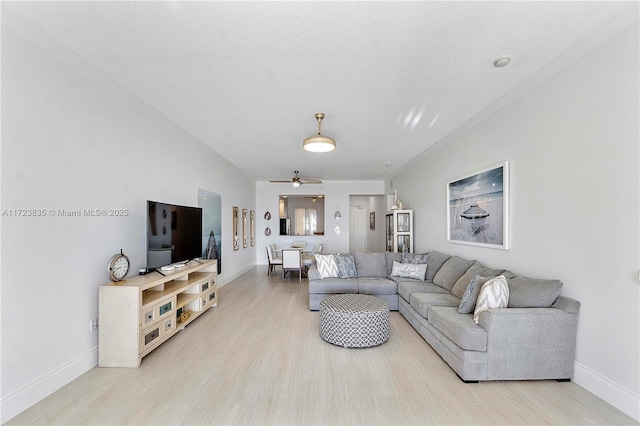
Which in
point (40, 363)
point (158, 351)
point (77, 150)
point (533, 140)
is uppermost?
point (533, 140)

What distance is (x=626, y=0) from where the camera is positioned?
6.02ft

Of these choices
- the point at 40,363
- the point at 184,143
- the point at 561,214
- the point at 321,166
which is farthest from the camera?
the point at 321,166

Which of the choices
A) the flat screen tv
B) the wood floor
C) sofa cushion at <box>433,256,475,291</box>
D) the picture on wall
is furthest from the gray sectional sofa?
the picture on wall

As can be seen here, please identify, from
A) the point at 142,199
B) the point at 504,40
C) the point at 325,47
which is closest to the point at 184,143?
the point at 142,199

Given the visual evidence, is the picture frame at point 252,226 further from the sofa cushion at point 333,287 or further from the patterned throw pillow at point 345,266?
the sofa cushion at point 333,287

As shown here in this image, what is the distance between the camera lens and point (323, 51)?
2.32 metres

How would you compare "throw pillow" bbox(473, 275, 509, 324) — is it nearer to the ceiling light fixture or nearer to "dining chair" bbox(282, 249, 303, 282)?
the ceiling light fixture

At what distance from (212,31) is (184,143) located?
2.82 meters

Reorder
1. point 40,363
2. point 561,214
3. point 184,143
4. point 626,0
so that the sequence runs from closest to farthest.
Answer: point 626,0 → point 40,363 → point 561,214 → point 184,143

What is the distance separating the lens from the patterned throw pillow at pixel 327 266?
4.92 m

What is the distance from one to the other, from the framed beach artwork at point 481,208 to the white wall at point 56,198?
4267 millimetres

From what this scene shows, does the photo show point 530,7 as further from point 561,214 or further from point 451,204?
point 451,204

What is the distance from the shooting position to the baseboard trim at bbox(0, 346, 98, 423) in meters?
2.01

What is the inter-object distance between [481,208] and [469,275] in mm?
890
